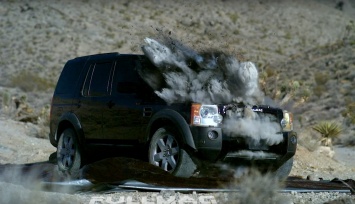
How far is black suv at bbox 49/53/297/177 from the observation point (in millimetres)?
10117

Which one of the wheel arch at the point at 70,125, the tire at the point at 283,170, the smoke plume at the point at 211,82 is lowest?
the tire at the point at 283,170

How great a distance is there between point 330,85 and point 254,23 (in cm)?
2240

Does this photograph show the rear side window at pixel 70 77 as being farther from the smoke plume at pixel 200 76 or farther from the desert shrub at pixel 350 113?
the desert shrub at pixel 350 113

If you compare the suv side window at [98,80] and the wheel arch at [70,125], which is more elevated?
the suv side window at [98,80]

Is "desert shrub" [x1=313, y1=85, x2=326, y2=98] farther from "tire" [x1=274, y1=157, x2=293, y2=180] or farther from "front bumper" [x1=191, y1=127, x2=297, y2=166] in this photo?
"front bumper" [x1=191, y1=127, x2=297, y2=166]

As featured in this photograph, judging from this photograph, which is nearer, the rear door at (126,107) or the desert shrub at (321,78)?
the rear door at (126,107)

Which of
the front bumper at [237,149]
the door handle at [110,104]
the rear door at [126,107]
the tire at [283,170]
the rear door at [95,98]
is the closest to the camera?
the front bumper at [237,149]

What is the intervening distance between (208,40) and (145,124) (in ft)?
46.4

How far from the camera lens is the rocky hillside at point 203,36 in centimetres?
3956

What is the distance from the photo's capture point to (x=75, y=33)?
52188mm

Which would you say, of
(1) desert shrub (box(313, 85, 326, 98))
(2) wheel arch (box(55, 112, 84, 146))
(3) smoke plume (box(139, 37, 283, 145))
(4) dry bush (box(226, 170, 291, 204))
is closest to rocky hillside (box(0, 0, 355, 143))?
(1) desert shrub (box(313, 85, 326, 98))

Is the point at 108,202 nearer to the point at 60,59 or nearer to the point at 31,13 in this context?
the point at 60,59

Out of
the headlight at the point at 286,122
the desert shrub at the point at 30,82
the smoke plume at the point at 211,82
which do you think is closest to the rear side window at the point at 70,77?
the smoke plume at the point at 211,82

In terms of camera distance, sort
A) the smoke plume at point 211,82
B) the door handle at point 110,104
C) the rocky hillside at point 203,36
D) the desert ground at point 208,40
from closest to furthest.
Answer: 1. the smoke plume at point 211,82
2. the door handle at point 110,104
3. the desert ground at point 208,40
4. the rocky hillside at point 203,36
